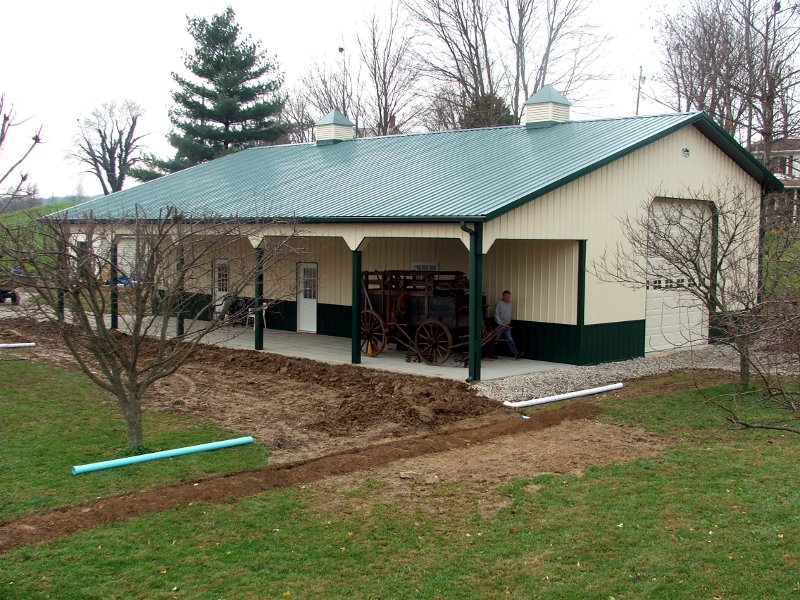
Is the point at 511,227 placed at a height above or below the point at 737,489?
above

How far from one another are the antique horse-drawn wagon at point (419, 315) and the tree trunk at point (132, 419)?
711 cm

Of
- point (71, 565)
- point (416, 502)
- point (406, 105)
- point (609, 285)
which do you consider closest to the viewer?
point (71, 565)

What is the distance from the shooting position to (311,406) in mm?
12328

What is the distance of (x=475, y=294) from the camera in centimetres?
1343

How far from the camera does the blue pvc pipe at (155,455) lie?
27.9ft

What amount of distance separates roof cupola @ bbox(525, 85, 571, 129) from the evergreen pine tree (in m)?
25.8

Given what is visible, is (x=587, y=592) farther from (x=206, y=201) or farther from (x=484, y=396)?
(x=206, y=201)

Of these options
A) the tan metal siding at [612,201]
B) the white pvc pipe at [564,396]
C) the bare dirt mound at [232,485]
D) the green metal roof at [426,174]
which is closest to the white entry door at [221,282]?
the green metal roof at [426,174]

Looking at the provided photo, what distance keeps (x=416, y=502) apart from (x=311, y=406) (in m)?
4.84

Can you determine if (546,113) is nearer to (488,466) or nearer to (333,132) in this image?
(333,132)

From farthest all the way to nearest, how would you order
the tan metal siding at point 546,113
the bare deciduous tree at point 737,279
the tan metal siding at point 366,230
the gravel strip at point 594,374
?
1. the tan metal siding at point 546,113
2. the tan metal siding at point 366,230
3. the gravel strip at point 594,374
4. the bare deciduous tree at point 737,279

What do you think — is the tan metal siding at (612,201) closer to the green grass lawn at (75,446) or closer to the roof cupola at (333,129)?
the green grass lawn at (75,446)

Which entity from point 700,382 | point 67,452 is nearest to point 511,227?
point 700,382

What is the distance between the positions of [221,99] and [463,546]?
3902cm
